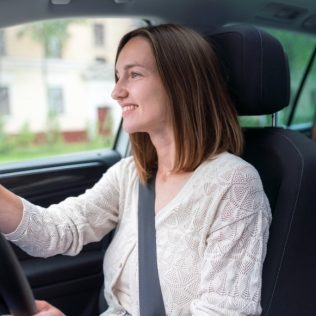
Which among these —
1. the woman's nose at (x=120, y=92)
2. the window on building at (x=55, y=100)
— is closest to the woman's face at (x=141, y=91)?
the woman's nose at (x=120, y=92)

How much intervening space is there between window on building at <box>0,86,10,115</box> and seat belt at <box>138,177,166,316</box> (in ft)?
4.12

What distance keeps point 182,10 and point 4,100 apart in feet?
3.54

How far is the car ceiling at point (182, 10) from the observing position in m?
1.53

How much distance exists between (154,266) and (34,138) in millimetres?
1576

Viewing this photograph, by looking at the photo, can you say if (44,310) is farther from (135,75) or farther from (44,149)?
(44,149)

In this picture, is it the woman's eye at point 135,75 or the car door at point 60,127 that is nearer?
the woman's eye at point 135,75

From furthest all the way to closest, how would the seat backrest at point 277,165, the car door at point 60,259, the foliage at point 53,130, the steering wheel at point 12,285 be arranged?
the foliage at point 53,130 → the car door at point 60,259 → the seat backrest at point 277,165 → the steering wheel at point 12,285

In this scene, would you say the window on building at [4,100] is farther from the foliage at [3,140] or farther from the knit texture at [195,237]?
the knit texture at [195,237]

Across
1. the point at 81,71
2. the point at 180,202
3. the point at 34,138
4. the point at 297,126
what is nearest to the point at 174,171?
the point at 180,202

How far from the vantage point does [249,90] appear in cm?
137

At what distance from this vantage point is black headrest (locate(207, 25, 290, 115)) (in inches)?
53.1

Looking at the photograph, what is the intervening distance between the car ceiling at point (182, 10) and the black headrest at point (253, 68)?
428 mm

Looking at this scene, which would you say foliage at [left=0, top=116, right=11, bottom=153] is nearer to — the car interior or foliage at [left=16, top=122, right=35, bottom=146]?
foliage at [left=16, top=122, right=35, bottom=146]

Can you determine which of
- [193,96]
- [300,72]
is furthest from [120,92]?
[300,72]
